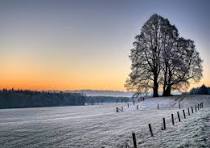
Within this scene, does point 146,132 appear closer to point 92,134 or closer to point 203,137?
point 92,134

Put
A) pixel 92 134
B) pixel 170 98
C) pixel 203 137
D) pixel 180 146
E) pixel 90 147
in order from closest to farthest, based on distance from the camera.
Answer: pixel 180 146
pixel 203 137
pixel 90 147
pixel 92 134
pixel 170 98

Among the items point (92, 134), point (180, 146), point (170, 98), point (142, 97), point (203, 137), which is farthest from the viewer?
point (142, 97)

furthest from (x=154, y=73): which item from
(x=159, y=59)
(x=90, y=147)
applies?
(x=90, y=147)

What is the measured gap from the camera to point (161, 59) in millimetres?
66312

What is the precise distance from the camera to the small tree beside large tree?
65.6m

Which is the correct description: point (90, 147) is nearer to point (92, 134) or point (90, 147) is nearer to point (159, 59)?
point (92, 134)

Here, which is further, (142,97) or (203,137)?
(142,97)

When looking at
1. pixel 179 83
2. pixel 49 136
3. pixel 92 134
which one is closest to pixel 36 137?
pixel 49 136

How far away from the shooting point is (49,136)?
29484 mm

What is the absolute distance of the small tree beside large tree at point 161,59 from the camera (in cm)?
6556

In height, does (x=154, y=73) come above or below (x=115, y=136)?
above

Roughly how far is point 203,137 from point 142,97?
50828 millimetres

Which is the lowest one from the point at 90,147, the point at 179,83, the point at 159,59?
the point at 90,147

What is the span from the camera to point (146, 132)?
27.3 meters
